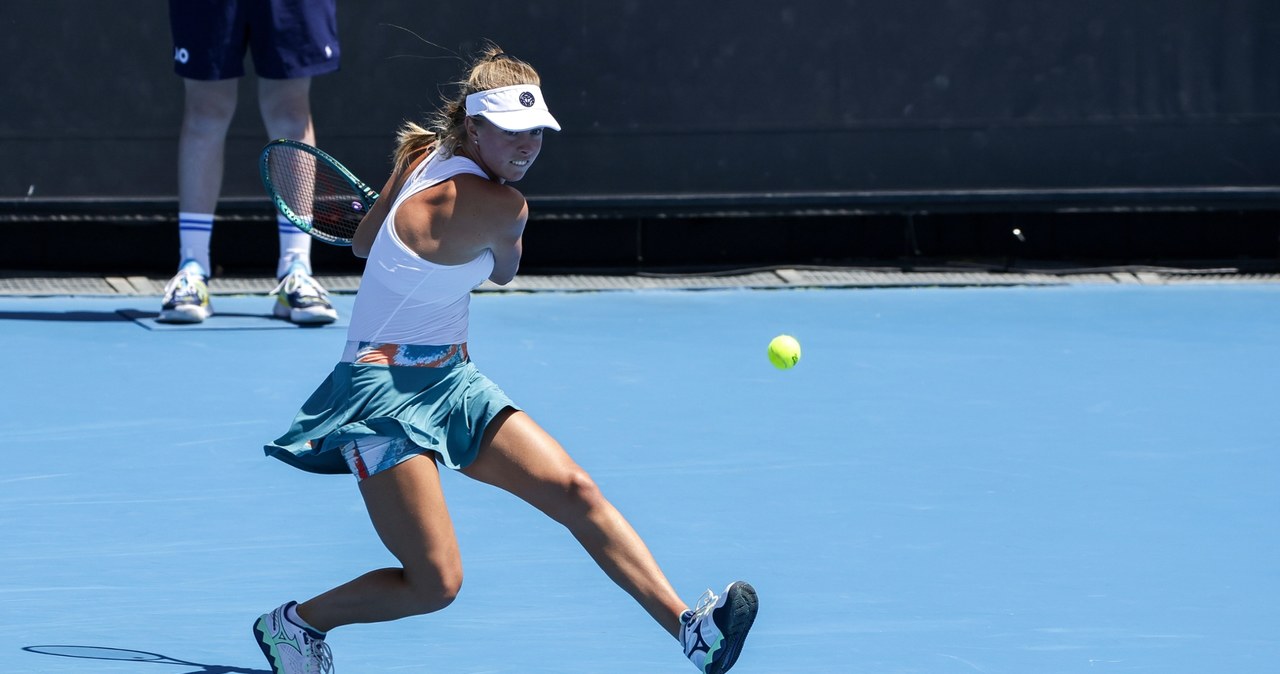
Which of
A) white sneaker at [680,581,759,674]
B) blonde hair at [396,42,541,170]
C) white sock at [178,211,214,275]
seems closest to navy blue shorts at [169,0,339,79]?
white sock at [178,211,214,275]

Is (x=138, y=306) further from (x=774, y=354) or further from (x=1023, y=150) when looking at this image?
(x=1023, y=150)

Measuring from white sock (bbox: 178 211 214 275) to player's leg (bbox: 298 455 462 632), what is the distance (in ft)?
14.5

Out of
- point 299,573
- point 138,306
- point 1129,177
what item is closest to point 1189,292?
point 1129,177

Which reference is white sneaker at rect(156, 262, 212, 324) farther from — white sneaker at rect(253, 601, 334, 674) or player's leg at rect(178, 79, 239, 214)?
white sneaker at rect(253, 601, 334, 674)

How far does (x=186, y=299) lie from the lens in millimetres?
7586

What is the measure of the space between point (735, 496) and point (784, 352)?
0.95 metres

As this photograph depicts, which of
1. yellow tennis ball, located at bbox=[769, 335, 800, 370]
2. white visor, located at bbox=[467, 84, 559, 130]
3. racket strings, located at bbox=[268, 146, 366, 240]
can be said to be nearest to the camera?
white visor, located at bbox=[467, 84, 559, 130]

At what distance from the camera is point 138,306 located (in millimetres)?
8203

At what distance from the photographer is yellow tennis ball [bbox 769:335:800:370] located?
230 inches

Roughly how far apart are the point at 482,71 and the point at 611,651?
1230mm

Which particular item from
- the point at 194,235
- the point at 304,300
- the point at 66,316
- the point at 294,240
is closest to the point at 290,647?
the point at 304,300

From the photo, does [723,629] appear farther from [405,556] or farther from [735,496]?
[735,496]

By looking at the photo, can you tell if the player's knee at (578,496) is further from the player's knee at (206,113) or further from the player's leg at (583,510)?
the player's knee at (206,113)

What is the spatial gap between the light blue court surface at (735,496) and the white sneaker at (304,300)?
0.15 meters
